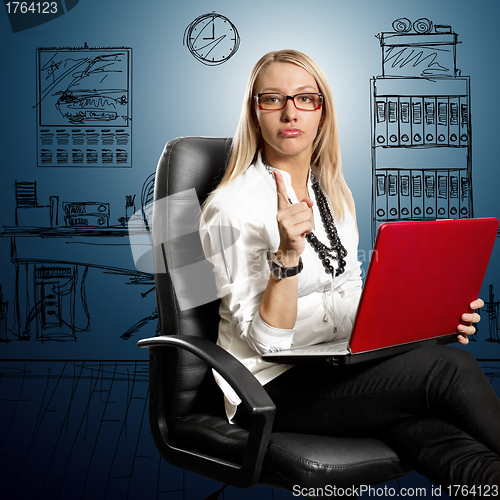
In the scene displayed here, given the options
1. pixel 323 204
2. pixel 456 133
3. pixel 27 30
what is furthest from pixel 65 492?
pixel 456 133

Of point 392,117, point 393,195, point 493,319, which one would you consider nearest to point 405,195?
point 393,195

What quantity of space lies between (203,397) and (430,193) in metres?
2.07

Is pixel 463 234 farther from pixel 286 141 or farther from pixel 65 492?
pixel 65 492

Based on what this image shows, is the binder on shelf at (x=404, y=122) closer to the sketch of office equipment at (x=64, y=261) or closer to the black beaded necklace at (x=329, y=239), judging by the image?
the sketch of office equipment at (x=64, y=261)

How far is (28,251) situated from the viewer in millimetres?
3004

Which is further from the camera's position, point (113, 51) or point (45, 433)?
point (113, 51)

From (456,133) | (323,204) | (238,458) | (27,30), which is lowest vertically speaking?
(238,458)

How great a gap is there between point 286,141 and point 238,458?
739 millimetres

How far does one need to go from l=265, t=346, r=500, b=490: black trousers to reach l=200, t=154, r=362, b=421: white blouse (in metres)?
0.09

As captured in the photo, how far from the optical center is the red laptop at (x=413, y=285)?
909 millimetres

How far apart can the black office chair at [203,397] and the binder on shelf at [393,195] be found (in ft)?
5.72

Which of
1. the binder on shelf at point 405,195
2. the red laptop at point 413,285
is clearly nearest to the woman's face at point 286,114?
the red laptop at point 413,285

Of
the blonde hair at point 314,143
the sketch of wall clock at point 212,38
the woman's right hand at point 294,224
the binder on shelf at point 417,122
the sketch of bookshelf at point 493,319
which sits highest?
the sketch of wall clock at point 212,38

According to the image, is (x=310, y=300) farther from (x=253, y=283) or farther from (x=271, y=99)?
(x=271, y=99)
